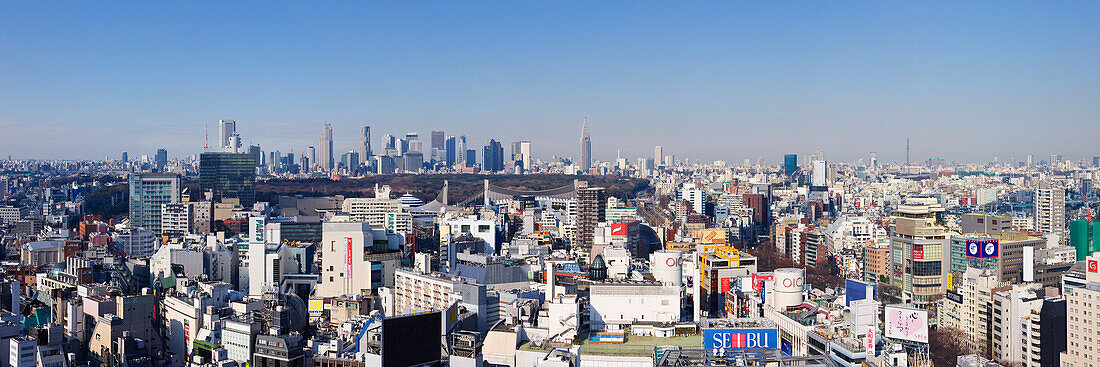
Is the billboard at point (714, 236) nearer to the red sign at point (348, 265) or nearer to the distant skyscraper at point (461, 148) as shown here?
the red sign at point (348, 265)

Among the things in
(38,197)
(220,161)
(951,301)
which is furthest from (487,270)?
(38,197)

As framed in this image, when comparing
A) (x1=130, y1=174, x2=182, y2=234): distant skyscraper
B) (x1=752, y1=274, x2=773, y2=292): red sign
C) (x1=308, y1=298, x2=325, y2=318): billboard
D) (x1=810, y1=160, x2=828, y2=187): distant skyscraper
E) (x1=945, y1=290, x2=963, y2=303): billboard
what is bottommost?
(x1=308, y1=298, x2=325, y2=318): billboard

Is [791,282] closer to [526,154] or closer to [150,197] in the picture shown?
[150,197]

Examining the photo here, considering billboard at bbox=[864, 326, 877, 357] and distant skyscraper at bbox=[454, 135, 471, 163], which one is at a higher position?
distant skyscraper at bbox=[454, 135, 471, 163]

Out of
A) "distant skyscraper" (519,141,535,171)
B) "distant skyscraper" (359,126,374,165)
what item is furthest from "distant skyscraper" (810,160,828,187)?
"distant skyscraper" (359,126,374,165)

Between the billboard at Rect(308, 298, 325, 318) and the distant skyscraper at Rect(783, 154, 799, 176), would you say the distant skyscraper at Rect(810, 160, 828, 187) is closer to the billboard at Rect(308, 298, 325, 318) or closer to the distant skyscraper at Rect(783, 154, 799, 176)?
the distant skyscraper at Rect(783, 154, 799, 176)

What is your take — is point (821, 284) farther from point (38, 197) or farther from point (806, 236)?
point (38, 197)
